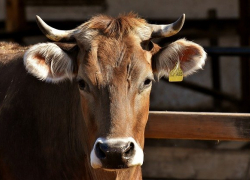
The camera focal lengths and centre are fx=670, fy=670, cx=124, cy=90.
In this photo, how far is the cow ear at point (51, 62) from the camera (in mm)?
4859

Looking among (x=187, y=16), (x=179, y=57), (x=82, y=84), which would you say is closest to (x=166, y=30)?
(x=179, y=57)

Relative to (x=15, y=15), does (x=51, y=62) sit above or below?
above

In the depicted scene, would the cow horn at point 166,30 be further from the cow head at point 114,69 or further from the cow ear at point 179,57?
the cow ear at point 179,57

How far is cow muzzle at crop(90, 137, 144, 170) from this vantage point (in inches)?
166

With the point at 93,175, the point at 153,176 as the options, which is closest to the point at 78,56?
the point at 93,175

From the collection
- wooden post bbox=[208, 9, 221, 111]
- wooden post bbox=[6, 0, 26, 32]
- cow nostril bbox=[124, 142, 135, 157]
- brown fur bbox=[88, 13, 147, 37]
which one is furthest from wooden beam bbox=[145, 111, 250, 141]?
wooden post bbox=[208, 9, 221, 111]

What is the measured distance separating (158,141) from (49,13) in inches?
120

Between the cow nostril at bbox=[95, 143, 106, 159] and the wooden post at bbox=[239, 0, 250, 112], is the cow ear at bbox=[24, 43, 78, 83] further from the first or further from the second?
the wooden post at bbox=[239, 0, 250, 112]

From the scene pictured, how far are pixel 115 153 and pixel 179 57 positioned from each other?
3.72 feet

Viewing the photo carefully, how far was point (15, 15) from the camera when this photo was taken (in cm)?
1048

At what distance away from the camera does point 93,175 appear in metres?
4.97

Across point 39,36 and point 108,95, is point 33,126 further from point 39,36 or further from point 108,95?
point 39,36

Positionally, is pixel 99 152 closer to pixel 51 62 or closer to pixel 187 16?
pixel 51 62

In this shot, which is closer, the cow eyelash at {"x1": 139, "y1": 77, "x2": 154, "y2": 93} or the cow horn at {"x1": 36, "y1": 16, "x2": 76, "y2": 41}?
the cow eyelash at {"x1": 139, "y1": 77, "x2": 154, "y2": 93}
